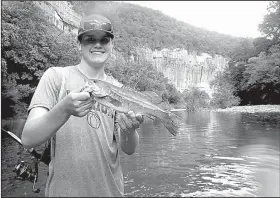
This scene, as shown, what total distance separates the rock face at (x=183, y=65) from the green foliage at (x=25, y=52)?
283 feet

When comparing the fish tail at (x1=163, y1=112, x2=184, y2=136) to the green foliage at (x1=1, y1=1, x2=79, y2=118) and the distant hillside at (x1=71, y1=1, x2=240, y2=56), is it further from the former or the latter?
the distant hillside at (x1=71, y1=1, x2=240, y2=56)

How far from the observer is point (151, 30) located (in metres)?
125

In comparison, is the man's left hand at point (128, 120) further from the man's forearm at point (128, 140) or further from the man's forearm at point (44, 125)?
the man's forearm at point (44, 125)

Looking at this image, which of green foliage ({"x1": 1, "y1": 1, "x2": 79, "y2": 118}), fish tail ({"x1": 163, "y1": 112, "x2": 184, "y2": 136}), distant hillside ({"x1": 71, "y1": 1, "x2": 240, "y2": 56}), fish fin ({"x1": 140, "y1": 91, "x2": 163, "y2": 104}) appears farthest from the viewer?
distant hillside ({"x1": 71, "y1": 1, "x2": 240, "y2": 56})

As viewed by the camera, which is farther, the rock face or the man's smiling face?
the rock face

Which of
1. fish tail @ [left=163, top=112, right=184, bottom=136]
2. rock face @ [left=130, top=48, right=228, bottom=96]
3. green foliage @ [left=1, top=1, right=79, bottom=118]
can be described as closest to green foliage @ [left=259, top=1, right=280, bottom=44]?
green foliage @ [left=1, top=1, right=79, bottom=118]

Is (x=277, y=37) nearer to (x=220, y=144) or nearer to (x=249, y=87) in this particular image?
(x=249, y=87)

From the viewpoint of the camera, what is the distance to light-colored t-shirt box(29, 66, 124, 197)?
1677 millimetres

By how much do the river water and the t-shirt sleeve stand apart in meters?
4.99

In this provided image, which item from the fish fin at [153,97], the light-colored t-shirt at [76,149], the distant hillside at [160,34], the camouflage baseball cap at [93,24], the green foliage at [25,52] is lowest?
the light-colored t-shirt at [76,149]

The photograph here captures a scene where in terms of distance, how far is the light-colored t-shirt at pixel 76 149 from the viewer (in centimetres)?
168

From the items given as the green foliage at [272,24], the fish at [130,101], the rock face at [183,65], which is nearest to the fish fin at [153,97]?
the fish at [130,101]

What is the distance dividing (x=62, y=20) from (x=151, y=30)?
75.1 metres

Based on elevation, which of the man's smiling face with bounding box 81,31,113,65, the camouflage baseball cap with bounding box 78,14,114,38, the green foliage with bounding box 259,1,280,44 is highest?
the green foliage with bounding box 259,1,280,44
